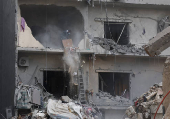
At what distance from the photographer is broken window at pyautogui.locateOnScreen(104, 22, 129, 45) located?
56.6 ft

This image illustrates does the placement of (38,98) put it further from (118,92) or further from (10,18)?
(118,92)

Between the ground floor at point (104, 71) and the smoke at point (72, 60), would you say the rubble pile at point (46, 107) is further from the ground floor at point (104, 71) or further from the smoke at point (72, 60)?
the ground floor at point (104, 71)

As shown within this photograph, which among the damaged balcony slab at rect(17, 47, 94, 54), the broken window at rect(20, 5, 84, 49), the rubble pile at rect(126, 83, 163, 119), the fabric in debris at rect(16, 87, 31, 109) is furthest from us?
the broken window at rect(20, 5, 84, 49)

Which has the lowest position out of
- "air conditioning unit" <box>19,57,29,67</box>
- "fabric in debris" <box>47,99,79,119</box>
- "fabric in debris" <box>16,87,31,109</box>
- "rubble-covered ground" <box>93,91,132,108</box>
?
"rubble-covered ground" <box>93,91,132,108</box>

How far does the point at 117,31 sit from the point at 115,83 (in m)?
3.41

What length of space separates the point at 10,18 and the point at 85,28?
18.3 ft

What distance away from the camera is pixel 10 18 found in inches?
439

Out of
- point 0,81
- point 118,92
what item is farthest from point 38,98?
point 118,92

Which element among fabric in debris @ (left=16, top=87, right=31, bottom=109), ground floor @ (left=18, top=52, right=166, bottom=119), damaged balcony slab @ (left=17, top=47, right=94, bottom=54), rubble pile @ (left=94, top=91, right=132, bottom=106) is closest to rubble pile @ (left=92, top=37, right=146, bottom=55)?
ground floor @ (left=18, top=52, right=166, bottom=119)

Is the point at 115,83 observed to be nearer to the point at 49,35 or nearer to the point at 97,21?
the point at 97,21

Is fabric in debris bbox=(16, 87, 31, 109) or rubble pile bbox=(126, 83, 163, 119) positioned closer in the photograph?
rubble pile bbox=(126, 83, 163, 119)

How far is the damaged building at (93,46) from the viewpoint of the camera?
15.1 metres

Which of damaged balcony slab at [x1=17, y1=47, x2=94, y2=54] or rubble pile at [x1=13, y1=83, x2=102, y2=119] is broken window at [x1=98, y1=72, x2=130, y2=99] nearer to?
damaged balcony slab at [x1=17, y1=47, x2=94, y2=54]

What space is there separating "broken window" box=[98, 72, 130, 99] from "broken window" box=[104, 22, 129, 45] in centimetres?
213
